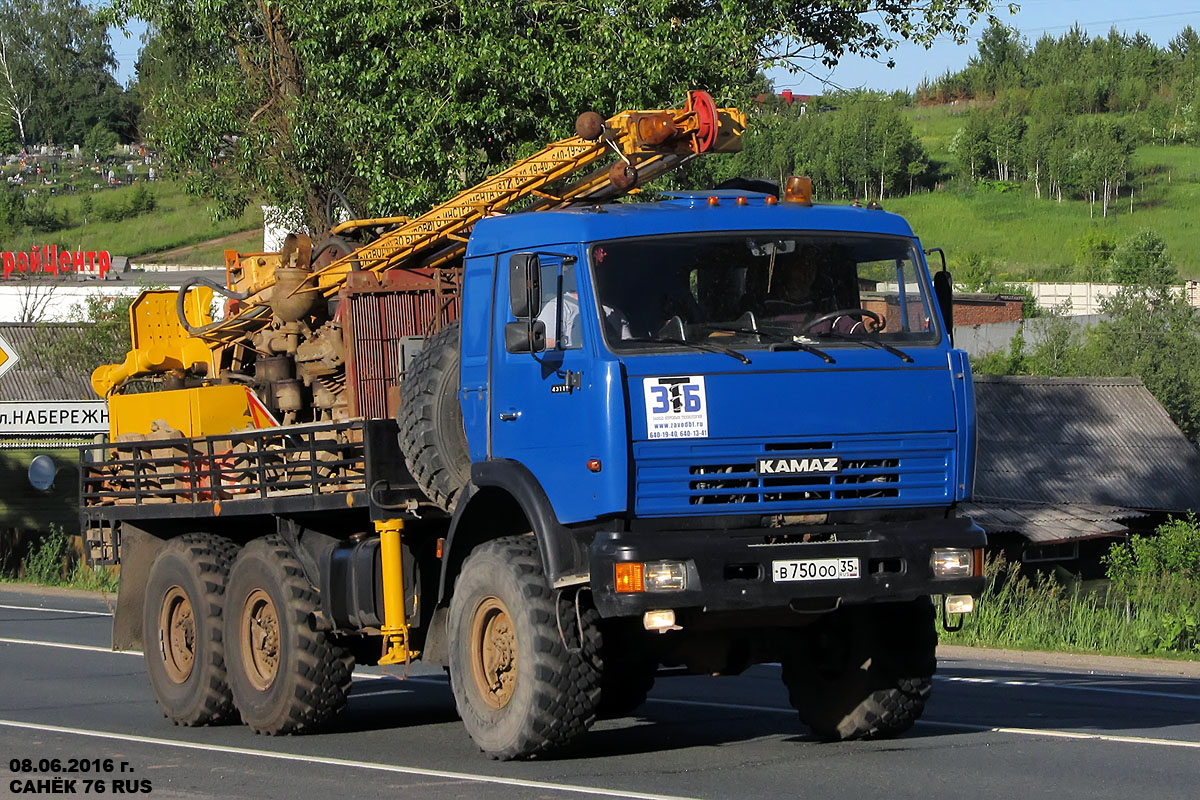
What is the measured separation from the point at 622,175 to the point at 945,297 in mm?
2247

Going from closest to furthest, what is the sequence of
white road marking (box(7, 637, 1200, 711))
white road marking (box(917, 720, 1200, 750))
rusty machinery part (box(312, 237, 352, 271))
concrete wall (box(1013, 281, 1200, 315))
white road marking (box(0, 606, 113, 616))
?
1. white road marking (box(917, 720, 1200, 750))
2. white road marking (box(7, 637, 1200, 711))
3. rusty machinery part (box(312, 237, 352, 271))
4. white road marking (box(0, 606, 113, 616))
5. concrete wall (box(1013, 281, 1200, 315))

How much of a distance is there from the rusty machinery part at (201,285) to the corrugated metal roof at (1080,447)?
2754cm

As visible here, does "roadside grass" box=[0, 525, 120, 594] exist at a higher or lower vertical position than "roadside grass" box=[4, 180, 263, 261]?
lower

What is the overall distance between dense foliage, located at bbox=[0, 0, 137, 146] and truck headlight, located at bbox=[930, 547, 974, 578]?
11392cm

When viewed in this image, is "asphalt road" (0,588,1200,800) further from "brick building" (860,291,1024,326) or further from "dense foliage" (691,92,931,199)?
"dense foliage" (691,92,931,199)

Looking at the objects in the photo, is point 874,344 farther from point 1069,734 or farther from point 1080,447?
point 1080,447

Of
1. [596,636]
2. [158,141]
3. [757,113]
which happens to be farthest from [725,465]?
[158,141]

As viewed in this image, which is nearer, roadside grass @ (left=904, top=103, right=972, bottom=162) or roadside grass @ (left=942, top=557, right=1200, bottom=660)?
roadside grass @ (left=942, top=557, right=1200, bottom=660)

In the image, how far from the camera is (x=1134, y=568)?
3020 centimetres

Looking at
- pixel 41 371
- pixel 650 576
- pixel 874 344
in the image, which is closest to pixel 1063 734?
pixel 874 344

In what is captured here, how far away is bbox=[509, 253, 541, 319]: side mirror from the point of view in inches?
340

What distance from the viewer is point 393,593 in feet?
32.5

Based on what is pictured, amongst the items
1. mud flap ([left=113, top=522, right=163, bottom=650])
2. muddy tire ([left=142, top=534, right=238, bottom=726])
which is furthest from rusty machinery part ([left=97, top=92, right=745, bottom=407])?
mud flap ([left=113, top=522, right=163, bottom=650])

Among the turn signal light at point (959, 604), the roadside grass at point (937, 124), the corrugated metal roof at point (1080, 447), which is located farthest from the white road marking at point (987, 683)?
the roadside grass at point (937, 124)
